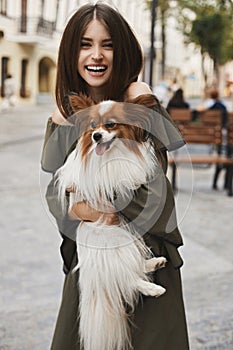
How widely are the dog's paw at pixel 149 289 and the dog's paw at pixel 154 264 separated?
41 millimetres

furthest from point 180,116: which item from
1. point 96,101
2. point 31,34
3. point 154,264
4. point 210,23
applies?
point 210,23

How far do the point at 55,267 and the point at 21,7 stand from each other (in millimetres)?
2596

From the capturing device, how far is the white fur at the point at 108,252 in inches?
67.8

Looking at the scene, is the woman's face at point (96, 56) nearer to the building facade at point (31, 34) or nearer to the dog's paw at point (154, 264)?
the dog's paw at point (154, 264)

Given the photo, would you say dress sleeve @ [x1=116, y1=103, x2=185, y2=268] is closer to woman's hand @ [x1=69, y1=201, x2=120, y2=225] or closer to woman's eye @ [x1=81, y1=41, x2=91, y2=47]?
woman's hand @ [x1=69, y1=201, x2=120, y2=225]

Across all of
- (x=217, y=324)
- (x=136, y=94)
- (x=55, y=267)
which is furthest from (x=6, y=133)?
(x=136, y=94)

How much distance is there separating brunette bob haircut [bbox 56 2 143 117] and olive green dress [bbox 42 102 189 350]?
0.15 m

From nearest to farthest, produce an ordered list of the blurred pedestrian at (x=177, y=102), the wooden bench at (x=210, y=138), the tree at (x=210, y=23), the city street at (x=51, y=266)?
the city street at (x=51, y=266), the wooden bench at (x=210, y=138), the blurred pedestrian at (x=177, y=102), the tree at (x=210, y=23)

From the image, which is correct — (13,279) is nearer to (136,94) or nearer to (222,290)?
(222,290)

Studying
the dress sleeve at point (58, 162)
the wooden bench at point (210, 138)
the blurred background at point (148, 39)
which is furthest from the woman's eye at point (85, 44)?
the wooden bench at point (210, 138)

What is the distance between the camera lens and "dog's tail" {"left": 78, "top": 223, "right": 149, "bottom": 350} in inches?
70.2

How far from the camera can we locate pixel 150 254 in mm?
1858

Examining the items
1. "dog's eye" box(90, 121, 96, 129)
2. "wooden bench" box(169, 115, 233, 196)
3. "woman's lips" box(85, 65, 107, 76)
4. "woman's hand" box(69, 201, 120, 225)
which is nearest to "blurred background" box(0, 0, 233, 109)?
"woman's lips" box(85, 65, 107, 76)

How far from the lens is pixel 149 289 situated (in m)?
1.85
